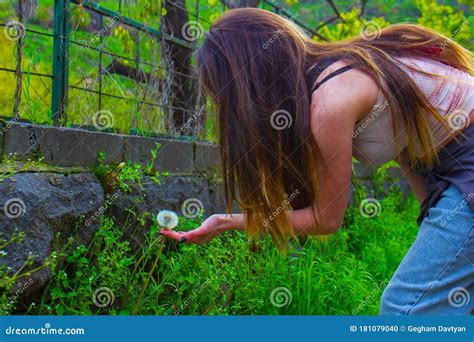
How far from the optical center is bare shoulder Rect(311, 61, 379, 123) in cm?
187

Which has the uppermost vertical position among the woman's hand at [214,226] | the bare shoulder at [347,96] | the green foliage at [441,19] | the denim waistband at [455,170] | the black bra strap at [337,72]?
the green foliage at [441,19]

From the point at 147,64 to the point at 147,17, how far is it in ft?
0.97

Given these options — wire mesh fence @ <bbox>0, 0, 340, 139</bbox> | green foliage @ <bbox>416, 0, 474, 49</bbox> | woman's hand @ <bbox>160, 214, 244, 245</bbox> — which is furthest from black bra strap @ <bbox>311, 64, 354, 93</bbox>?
green foliage @ <bbox>416, 0, 474, 49</bbox>

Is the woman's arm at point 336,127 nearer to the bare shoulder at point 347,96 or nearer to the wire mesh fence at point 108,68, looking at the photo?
the bare shoulder at point 347,96

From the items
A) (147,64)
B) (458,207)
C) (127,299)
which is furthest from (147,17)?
(458,207)

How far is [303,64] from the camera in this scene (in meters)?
2.06

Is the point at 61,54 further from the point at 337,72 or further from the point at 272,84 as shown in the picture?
the point at 337,72

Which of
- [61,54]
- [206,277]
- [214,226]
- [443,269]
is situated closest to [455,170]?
[443,269]

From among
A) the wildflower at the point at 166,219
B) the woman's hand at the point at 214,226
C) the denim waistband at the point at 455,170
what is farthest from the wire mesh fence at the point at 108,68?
the denim waistband at the point at 455,170

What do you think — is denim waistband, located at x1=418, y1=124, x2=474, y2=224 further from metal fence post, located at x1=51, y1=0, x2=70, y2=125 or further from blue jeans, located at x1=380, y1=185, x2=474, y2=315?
metal fence post, located at x1=51, y1=0, x2=70, y2=125

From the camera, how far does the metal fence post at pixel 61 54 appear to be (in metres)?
3.43

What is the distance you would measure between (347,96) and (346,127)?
0.28 feet

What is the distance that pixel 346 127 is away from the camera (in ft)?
6.17

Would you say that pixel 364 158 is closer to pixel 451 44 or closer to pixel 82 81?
pixel 451 44
